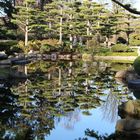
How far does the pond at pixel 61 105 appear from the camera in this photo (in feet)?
31.7

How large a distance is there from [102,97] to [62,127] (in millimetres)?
5427

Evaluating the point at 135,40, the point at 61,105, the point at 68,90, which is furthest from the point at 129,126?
the point at 135,40

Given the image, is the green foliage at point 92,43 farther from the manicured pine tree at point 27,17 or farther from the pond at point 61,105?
the pond at point 61,105

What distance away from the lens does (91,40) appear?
42.7 m

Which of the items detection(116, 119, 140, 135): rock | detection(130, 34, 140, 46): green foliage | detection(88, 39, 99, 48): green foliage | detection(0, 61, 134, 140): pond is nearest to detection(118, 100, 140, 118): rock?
detection(0, 61, 134, 140): pond

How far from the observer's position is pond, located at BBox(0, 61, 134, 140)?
965 cm

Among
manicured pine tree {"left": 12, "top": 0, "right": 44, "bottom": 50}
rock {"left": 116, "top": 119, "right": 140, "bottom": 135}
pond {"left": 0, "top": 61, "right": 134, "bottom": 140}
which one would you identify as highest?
manicured pine tree {"left": 12, "top": 0, "right": 44, "bottom": 50}

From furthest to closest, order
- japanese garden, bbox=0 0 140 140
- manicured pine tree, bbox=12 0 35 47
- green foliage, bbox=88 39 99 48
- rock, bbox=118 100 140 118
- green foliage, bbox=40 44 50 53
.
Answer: green foliage, bbox=88 39 99 48, green foliage, bbox=40 44 50 53, manicured pine tree, bbox=12 0 35 47, rock, bbox=118 100 140 118, japanese garden, bbox=0 0 140 140

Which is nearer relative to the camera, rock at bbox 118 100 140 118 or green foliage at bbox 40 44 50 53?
rock at bbox 118 100 140 118

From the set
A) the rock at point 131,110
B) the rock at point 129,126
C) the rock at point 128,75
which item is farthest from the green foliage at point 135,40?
the rock at point 129,126

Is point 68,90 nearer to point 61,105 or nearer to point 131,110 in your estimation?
point 61,105

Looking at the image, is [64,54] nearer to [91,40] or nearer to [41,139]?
[91,40]

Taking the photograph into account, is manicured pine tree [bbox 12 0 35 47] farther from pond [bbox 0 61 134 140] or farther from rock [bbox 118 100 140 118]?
rock [bbox 118 100 140 118]

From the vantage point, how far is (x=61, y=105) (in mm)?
13242
